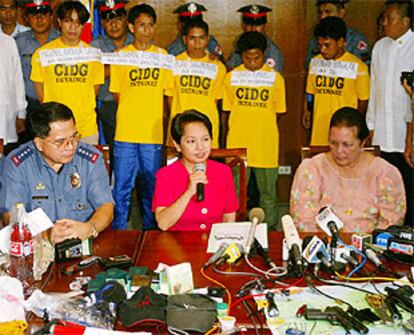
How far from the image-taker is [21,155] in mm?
2754

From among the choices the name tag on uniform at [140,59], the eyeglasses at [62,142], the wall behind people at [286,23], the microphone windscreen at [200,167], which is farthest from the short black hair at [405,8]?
the eyeglasses at [62,142]

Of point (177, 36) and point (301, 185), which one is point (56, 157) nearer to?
point (301, 185)

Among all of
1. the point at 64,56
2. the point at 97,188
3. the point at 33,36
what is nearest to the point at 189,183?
the point at 97,188

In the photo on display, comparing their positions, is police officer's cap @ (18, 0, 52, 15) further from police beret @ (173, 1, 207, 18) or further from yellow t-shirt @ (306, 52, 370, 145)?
yellow t-shirt @ (306, 52, 370, 145)

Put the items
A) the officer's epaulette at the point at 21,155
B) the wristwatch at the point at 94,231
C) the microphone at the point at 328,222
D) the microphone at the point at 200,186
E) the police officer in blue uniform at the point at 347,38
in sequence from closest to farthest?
1. the microphone at the point at 328,222
2. the wristwatch at the point at 94,231
3. the microphone at the point at 200,186
4. the officer's epaulette at the point at 21,155
5. the police officer in blue uniform at the point at 347,38

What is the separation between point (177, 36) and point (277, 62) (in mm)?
805

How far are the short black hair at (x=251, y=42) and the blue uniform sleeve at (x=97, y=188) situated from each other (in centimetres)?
196

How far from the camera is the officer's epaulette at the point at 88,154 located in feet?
9.24

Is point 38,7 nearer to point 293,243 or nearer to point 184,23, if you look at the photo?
point 184,23

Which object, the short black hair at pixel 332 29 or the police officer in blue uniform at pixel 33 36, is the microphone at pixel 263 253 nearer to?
the short black hair at pixel 332 29

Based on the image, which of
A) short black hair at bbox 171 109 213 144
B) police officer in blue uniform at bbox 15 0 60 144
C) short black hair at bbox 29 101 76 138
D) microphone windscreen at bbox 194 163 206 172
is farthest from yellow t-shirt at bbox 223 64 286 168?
short black hair at bbox 29 101 76 138

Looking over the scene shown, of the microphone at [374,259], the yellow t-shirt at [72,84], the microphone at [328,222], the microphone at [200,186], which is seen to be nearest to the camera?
the microphone at [374,259]

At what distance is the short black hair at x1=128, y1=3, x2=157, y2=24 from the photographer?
4441mm

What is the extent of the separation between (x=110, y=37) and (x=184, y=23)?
1.88ft
